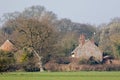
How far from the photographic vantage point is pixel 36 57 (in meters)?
68.4

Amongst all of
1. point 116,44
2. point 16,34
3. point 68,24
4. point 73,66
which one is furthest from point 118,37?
point 68,24

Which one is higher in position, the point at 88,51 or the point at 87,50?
the point at 87,50

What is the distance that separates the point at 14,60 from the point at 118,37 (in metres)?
28.3

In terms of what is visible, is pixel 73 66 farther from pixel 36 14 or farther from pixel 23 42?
pixel 36 14

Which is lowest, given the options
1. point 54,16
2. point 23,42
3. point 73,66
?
point 73,66

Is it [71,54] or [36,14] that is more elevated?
[36,14]

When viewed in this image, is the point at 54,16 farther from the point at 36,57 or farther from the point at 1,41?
the point at 36,57

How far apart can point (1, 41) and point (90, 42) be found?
66.0ft

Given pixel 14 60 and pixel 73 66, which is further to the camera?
pixel 73 66

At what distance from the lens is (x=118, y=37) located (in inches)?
3241

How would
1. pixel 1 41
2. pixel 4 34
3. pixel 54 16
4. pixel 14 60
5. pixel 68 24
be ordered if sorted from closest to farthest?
1. pixel 14 60
2. pixel 1 41
3. pixel 4 34
4. pixel 54 16
5. pixel 68 24

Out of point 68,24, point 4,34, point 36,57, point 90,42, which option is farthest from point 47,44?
point 68,24

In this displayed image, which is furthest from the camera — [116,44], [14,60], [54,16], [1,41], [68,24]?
[68,24]

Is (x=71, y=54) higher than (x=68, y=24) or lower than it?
lower
